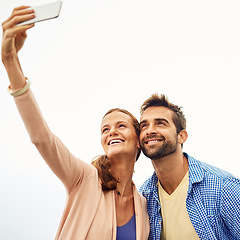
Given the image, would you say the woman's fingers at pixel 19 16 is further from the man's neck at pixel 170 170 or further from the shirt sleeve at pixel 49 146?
the man's neck at pixel 170 170

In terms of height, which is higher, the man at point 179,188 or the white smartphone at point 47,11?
the white smartphone at point 47,11

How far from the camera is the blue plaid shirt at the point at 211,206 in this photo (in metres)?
2.88

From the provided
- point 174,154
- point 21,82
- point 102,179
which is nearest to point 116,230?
point 102,179

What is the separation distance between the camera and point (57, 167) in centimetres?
232

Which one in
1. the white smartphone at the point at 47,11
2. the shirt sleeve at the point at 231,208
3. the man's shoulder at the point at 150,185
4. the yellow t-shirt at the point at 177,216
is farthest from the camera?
the man's shoulder at the point at 150,185

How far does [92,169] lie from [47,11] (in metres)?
1.61

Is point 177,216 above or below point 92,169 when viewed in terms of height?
below

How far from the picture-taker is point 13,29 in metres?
1.83

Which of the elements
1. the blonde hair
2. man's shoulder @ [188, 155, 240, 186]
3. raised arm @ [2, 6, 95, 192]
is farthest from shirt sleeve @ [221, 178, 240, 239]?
raised arm @ [2, 6, 95, 192]

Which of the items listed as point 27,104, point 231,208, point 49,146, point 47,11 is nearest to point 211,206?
point 231,208

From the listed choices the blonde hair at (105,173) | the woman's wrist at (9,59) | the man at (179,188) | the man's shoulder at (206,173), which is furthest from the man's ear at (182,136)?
the woman's wrist at (9,59)

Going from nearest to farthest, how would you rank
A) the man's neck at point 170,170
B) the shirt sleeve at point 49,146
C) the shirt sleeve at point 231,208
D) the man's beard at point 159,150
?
the shirt sleeve at point 49,146 → the shirt sleeve at point 231,208 → the man's beard at point 159,150 → the man's neck at point 170,170

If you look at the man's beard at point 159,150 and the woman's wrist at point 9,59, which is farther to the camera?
the man's beard at point 159,150

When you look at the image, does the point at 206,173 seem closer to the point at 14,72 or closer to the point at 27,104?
the point at 27,104
